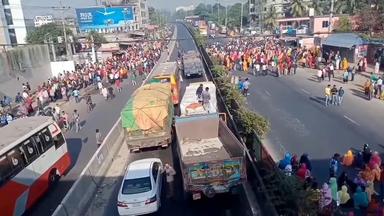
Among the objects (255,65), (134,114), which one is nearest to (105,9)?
(255,65)

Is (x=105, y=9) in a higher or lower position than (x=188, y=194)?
higher

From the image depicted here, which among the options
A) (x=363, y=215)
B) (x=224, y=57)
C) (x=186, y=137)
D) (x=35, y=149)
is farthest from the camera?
(x=224, y=57)

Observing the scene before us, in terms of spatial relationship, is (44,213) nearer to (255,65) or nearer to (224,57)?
(255,65)

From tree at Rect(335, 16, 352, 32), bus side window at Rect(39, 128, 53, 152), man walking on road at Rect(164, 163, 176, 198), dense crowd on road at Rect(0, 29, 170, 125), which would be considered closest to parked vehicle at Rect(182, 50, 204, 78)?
dense crowd on road at Rect(0, 29, 170, 125)

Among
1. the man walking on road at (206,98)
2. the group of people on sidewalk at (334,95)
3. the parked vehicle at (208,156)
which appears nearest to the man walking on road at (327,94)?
the group of people on sidewalk at (334,95)

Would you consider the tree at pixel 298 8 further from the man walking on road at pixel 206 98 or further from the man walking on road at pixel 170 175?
the man walking on road at pixel 170 175

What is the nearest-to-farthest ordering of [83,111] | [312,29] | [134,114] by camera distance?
[134,114] < [83,111] < [312,29]
